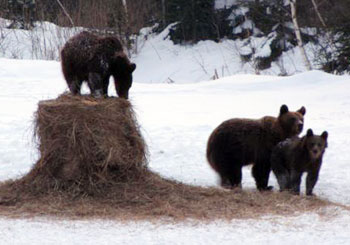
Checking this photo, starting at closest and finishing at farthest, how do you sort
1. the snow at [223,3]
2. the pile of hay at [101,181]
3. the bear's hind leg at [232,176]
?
the pile of hay at [101,181]
the bear's hind leg at [232,176]
the snow at [223,3]

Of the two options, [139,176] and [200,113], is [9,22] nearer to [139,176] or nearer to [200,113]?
[200,113]

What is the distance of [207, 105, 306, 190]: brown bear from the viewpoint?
9383 mm

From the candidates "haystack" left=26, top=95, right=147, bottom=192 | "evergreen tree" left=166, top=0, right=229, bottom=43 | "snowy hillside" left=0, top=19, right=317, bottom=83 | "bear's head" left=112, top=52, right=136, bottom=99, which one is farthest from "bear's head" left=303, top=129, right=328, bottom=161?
"evergreen tree" left=166, top=0, right=229, bottom=43

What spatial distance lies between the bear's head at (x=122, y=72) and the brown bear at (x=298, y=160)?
2148 mm

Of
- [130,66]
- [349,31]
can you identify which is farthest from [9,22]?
[130,66]

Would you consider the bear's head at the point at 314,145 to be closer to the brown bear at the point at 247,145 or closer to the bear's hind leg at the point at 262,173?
the brown bear at the point at 247,145

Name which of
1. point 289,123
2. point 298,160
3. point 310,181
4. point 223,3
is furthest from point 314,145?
point 223,3

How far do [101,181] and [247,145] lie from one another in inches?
86.2

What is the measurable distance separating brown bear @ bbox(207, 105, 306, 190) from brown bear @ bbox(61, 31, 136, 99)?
4.91 ft

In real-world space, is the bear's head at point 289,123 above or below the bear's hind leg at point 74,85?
below

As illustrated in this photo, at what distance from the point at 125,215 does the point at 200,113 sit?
6.87 meters

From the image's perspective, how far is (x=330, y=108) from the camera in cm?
1454

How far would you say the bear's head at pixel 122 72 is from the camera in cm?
923

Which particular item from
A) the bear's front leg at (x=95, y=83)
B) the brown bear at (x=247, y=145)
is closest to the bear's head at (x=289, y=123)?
the brown bear at (x=247, y=145)
